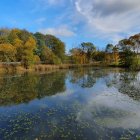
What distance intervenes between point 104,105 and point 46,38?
78472 millimetres

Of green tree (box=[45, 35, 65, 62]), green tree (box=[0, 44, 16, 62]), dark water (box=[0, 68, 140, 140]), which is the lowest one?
dark water (box=[0, 68, 140, 140])

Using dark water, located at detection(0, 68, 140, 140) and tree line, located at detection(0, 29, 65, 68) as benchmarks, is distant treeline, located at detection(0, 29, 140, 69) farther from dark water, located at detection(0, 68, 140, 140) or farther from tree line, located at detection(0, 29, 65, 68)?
dark water, located at detection(0, 68, 140, 140)

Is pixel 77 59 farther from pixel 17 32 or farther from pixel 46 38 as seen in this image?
pixel 17 32

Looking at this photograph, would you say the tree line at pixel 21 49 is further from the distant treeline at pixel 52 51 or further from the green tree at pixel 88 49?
the green tree at pixel 88 49

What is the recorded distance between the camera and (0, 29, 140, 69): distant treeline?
186 feet

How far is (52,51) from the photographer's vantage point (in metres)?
87.5

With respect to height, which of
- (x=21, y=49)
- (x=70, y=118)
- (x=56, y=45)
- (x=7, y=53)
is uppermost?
(x=56, y=45)

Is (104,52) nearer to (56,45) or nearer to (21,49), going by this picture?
(56,45)

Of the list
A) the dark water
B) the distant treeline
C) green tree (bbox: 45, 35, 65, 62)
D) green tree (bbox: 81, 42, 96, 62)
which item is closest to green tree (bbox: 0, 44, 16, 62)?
the distant treeline

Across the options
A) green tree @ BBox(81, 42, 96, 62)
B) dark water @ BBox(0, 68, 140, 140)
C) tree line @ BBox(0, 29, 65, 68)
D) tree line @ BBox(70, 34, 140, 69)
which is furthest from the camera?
green tree @ BBox(81, 42, 96, 62)

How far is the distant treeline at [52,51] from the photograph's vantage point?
186 ft

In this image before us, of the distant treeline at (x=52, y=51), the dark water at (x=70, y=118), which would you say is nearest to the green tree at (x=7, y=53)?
the distant treeline at (x=52, y=51)

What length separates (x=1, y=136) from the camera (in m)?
9.96

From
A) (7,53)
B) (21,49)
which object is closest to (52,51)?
(21,49)
